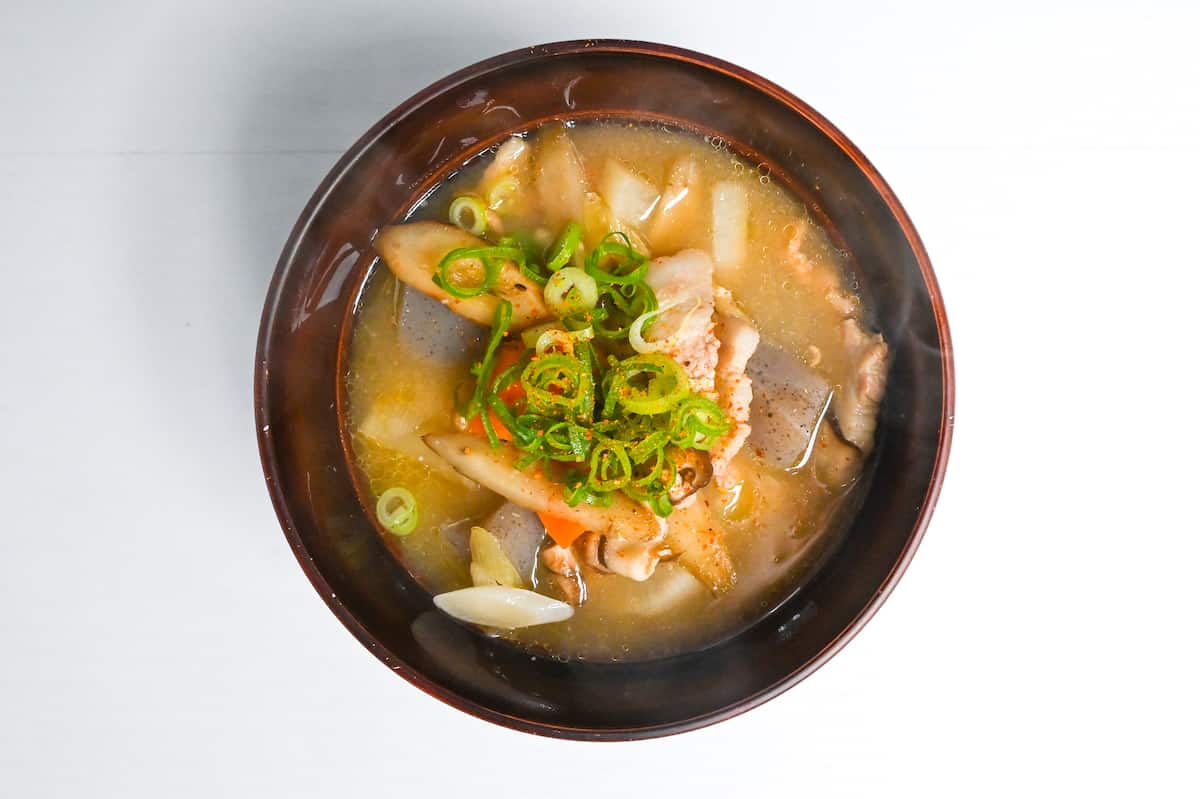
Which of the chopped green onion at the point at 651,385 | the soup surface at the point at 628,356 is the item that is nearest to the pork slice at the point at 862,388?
the soup surface at the point at 628,356

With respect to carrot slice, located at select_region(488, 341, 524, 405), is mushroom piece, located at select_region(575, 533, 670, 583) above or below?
below

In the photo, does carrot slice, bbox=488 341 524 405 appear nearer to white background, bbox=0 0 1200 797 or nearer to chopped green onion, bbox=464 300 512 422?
chopped green onion, bbox=464 300 512 422

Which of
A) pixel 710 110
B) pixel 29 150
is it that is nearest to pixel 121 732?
pixel 29 150

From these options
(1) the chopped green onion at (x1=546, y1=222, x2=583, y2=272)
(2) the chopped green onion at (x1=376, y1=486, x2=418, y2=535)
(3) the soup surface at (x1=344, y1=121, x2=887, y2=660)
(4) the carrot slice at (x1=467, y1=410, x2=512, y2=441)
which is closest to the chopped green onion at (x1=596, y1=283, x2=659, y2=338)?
(3) the soup surface at (x1=344, y1=121, x2=887, y2=660)

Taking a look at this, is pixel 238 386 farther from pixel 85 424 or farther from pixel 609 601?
pixel 609 601

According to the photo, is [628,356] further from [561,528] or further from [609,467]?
[561,528]

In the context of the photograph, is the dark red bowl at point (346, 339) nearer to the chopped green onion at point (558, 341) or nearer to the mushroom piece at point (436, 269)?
the mushroom piece at point (436, 269)
